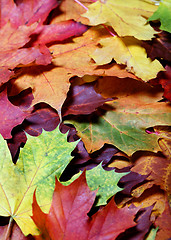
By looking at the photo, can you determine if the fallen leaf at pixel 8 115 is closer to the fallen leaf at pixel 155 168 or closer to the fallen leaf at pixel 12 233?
the fallen leaf at pixel 12 233

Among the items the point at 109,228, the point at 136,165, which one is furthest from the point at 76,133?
the point at 109,228

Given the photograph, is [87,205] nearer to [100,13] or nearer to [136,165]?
[136,165]

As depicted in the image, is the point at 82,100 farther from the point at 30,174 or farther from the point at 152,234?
the point at 152,234

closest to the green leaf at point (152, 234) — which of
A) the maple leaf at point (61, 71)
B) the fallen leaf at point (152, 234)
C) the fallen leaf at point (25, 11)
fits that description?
the fallen leaf at point (152, 234)

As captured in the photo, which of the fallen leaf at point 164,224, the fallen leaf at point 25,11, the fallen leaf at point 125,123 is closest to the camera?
the fallen leaf at point 164,224

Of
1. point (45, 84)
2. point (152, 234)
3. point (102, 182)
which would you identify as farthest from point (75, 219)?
point (45, 84)

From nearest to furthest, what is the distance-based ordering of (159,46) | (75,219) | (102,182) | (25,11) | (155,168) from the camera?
(75,219) < (102,182) < (155,168) < (159,46) < (25,11)
